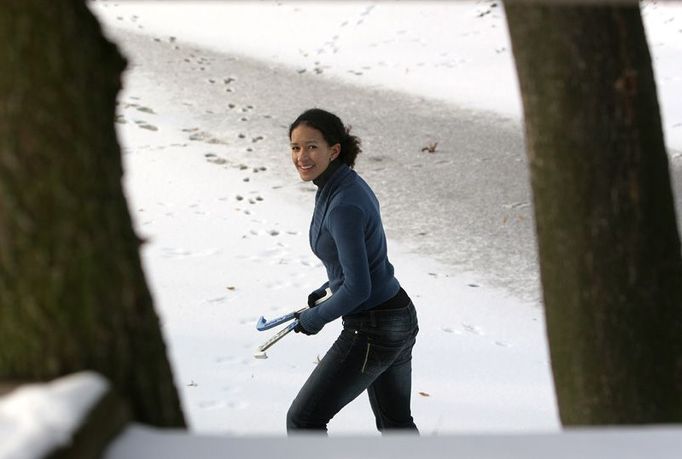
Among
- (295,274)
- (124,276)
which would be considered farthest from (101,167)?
(295,274)

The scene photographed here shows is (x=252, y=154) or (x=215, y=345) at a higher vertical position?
(x=252, y=154)

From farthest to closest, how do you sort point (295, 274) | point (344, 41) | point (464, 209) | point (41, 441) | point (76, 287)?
point (344, 41) → point (464, 209) → point (295, 274) → point (76, 287) → point (41, 441)

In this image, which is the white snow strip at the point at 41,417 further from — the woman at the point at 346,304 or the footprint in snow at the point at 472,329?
the footprint in snow at the point at 472,329

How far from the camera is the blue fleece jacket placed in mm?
3689

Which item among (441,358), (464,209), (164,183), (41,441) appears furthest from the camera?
(164,183)

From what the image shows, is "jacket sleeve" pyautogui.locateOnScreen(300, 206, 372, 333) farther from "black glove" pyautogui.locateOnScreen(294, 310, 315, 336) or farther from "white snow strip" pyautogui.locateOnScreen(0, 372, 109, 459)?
"white snow strip" pyautogui.locateOnScreen(0, 372, 109, 459)

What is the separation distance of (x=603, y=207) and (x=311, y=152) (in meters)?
1.49

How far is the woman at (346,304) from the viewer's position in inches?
147

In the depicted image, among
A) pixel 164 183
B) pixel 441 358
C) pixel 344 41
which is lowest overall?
pixel 441 358

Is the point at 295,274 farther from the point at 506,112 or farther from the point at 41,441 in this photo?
the point at 41,441

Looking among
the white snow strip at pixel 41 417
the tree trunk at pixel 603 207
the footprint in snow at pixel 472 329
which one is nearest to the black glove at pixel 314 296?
the tree trunk at pixel 603 207

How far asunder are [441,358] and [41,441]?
16.4 ft

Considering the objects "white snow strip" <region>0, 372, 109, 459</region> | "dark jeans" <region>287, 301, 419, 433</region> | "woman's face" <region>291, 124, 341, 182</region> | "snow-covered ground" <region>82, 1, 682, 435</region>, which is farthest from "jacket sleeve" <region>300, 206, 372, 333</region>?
"white snow strip" <region>0, 372, 109, 459</region>

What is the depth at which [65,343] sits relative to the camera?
2186 millimetres
